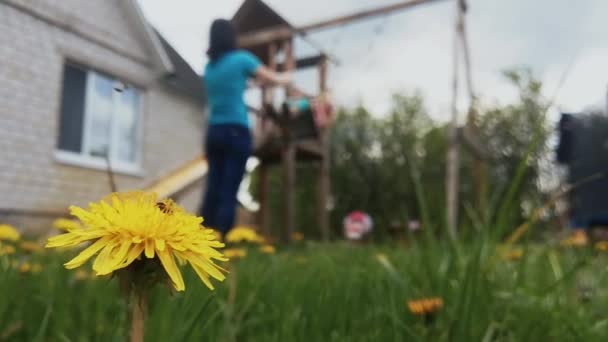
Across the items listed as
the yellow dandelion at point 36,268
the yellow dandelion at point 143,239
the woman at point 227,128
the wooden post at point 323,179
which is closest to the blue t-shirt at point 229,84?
the woman at point 227,128

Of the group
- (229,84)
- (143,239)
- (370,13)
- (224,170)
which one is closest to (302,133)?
(370,13)

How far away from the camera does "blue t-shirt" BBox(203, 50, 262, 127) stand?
1497mm

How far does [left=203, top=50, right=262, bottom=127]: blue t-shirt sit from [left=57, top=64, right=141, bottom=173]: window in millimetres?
699

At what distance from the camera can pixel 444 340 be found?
1.80ft

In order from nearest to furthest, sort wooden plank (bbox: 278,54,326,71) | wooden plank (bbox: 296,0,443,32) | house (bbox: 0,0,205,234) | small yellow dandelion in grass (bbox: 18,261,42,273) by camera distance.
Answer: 1. house (bbox: 0,0,205,234)
2. small yellow dandelion in grass (bbox: 18,261,42,273)
3. wooden plank (bbox: 296,0,443,32)
4. wooden plank (bbox: 278,54,326,71)

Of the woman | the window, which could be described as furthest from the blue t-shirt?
the window

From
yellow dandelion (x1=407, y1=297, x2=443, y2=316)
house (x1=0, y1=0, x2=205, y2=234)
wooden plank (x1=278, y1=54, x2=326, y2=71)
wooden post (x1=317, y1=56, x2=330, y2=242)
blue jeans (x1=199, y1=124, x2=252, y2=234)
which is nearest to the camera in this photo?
house (x1=0, y1=0, x2=205, y2=234)

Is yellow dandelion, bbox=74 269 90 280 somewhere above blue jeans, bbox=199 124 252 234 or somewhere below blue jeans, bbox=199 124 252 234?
below

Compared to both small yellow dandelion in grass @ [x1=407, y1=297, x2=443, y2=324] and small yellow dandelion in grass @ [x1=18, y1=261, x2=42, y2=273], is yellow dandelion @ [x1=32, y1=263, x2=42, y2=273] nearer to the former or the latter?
small yellow dandelion in grass @ [x1=18, y1=261, x2=42, y2=273]

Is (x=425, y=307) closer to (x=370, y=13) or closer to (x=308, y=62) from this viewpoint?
(x=370, y=13)

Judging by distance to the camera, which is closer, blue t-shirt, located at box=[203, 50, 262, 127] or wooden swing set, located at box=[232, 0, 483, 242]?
blue t-shirt, located at box=[203, 50, 262, 127]

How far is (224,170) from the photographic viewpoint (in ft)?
6.64

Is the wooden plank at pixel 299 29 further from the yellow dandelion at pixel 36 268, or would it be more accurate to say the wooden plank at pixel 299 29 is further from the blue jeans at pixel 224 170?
the yellow dandelion at pixel 36 268

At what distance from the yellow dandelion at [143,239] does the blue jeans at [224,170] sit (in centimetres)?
160
